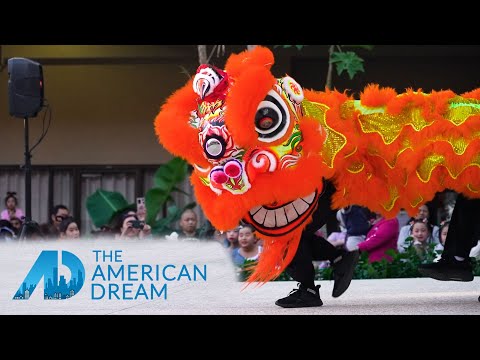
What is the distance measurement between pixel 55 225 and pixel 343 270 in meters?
5.43

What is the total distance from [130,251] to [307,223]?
5.59 feet

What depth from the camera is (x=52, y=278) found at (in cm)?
628

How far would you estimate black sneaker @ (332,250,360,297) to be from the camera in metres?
6.23

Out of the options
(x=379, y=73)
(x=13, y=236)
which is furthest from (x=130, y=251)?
(x=379, y=73)

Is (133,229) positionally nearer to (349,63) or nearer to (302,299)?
(349,63)

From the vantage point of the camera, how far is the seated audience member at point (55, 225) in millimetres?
9680

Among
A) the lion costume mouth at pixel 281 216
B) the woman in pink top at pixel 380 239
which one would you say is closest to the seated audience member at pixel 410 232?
the woman in pink top at pixel 380 239

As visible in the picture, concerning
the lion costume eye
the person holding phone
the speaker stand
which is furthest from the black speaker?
the lion costume eye

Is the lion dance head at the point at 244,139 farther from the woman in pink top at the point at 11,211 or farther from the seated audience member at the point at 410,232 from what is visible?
the woman in pink top at the point at 11,211

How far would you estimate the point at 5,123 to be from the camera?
13531mm

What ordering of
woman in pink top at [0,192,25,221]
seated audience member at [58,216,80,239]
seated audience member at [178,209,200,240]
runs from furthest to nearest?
woman in pink top at [0,192,25,221]
seated audience member at [178,209,200,240]
seated audience member at [58,216,80,239]

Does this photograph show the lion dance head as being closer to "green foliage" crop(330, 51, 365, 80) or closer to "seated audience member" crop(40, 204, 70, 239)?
"seated audience member" crop(40, 204, 70, 239)

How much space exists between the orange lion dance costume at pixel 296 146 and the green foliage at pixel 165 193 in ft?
17.4

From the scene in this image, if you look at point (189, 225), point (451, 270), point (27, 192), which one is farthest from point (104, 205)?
point (451, 270)
